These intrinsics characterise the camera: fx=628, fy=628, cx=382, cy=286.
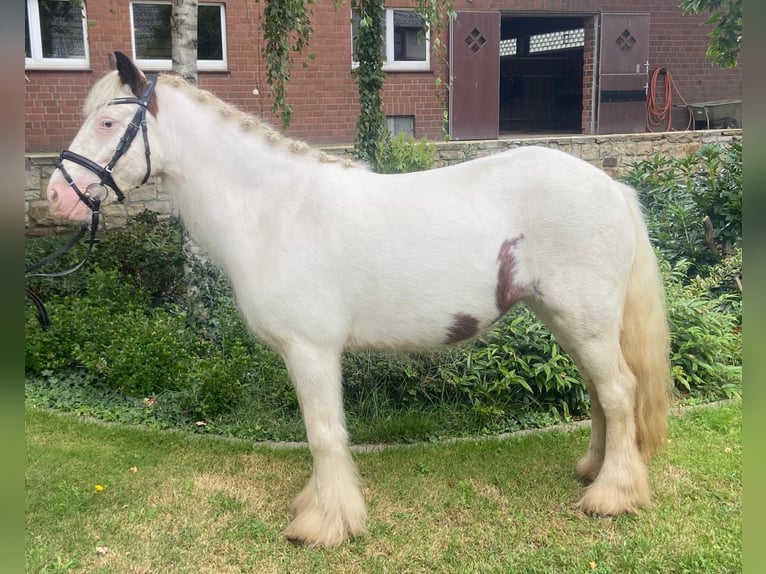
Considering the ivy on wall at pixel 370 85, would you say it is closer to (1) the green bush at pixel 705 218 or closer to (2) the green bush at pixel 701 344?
(1) the green bush at pixel 705 218

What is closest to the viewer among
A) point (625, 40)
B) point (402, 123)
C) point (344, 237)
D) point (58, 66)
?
point (344, 237)

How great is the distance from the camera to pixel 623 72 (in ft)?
47.9

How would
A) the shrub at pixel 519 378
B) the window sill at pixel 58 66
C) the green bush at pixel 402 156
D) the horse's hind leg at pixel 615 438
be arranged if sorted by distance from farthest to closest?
the window sill at pixel 58 66, the green bush at pixel 402 156, the shrub at pixel 519 378, the horse's hind leg at pixel 615 438

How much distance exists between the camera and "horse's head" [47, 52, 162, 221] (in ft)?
9.00

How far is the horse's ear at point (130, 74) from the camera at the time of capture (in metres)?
2.70

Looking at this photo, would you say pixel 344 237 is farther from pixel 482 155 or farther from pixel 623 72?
pixel 623 72

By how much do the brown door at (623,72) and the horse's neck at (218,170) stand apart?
1329 centimetres

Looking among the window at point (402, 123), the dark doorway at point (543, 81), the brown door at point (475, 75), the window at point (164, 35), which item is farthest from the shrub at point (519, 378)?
the dark doorway at point (543, 81)

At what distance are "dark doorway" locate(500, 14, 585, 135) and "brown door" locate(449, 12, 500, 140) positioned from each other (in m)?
4.00

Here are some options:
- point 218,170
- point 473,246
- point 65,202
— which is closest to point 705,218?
point 473,246

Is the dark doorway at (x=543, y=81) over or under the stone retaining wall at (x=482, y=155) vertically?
over

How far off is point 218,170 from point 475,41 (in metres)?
11.7

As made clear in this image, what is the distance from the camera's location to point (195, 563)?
2.91 meters
